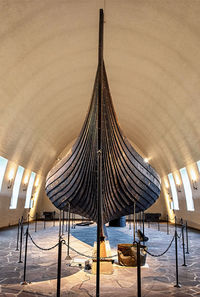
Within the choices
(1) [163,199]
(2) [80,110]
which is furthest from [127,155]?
(1) [163,199]

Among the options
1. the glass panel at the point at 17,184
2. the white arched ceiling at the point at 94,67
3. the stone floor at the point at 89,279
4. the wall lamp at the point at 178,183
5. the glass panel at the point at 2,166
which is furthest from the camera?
the wall lamp at the point at 178,183

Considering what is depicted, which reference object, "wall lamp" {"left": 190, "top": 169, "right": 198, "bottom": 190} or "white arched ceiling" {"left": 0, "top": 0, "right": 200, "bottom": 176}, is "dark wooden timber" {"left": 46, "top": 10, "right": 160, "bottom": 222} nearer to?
"white arched ceiling" {"left": 0, "top": 0, "right": 200, "bottom": 176}

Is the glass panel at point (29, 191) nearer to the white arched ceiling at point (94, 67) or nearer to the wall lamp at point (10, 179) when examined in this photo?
the white arched ceiling at point (94, 67)

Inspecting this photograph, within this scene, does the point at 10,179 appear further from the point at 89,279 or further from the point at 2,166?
the point at 89,279

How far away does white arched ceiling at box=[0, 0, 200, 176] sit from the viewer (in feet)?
21.3

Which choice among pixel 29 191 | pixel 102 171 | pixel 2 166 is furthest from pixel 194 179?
pixel 29 191

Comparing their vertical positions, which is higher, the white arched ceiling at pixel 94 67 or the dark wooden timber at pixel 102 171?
the white arched ceiling at pixel 94 67

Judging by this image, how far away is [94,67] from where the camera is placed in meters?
10.5

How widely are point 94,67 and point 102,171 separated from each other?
6258 mm

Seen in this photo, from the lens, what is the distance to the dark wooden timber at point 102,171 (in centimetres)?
505

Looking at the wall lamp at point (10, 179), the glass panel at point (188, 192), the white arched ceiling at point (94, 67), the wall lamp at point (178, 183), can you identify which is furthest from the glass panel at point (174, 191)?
the wall lamp at point (10, 179)

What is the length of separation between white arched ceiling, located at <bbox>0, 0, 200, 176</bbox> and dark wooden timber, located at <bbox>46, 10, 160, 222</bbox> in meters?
2.40

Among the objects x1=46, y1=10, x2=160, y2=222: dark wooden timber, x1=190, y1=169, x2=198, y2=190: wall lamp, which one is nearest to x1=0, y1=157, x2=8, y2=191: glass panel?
x1=46, y1=10, x2=160, y2=222: dark wooden timber

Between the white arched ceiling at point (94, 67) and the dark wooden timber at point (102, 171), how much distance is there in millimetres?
2398
